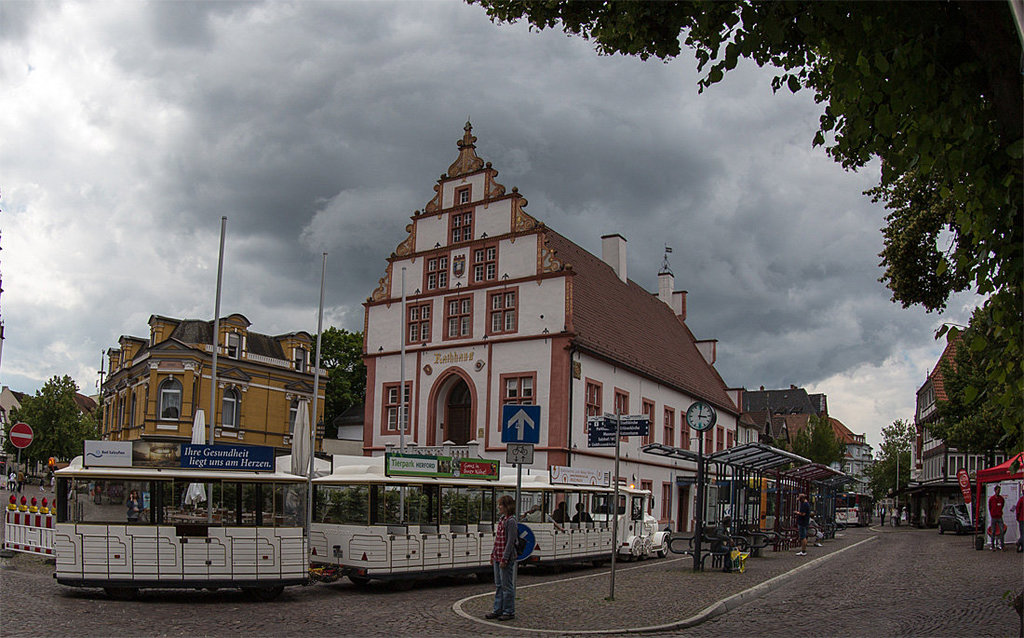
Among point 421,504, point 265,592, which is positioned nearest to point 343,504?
point 421,504

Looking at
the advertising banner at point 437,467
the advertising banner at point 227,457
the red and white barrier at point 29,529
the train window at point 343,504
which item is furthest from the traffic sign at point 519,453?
the red and white barrier at point 29,529

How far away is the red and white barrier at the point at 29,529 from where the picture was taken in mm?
17625

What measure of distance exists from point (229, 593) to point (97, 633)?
440cm

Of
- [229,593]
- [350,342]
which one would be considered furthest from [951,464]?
[229,593]

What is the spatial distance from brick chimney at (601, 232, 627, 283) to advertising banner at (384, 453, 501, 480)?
30.0m

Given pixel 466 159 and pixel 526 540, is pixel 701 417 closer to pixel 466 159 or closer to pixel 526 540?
pixel 526 540

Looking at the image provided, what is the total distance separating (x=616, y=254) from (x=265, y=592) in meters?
36.9

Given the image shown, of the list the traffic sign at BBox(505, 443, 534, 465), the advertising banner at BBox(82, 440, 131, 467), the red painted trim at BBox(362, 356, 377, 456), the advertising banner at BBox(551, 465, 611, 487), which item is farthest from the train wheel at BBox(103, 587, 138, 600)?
the red painted trim at BBox(362, 356, 377, 456)

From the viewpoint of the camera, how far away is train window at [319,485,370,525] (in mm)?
16234

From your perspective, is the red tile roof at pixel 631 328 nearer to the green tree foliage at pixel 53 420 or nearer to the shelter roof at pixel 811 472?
the shelter roof at pixel 811 472

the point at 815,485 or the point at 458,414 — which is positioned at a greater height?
the point at 458,414

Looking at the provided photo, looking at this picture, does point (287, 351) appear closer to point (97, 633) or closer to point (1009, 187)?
point (97, 633)

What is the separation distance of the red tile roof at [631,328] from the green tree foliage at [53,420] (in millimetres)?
45385

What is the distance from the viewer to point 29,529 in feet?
59.3
